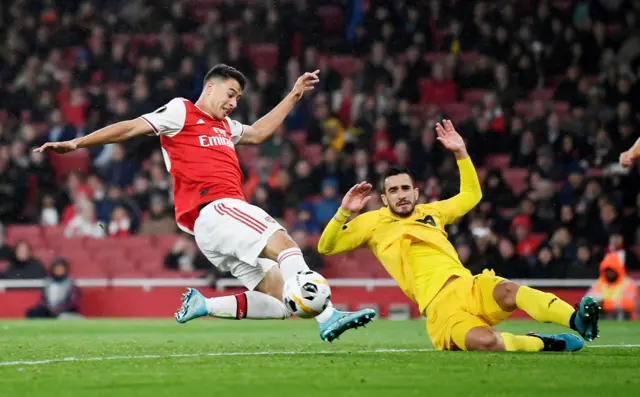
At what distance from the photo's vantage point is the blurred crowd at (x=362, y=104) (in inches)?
706

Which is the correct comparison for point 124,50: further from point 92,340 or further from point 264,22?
point 92,340

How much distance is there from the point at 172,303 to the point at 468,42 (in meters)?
7.82

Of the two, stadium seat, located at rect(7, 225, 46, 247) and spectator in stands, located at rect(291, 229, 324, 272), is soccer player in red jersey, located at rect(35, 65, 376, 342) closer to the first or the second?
spectator in stands, located at rect(291, 229, 324, 272)

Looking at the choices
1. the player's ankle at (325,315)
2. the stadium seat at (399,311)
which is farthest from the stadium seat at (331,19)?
the player's ankle at (325,315)

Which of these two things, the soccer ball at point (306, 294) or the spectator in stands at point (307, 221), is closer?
the soccer ball at point (306, 294)

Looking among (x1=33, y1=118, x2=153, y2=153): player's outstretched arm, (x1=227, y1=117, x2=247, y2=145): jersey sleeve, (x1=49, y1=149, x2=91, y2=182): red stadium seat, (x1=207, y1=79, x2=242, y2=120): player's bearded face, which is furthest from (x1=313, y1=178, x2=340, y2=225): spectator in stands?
(x1=33, y1=118, x2=153, y2=153): player's outstretched arm

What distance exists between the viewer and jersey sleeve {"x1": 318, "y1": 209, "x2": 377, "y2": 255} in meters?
8.69

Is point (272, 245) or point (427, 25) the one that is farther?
point (427, 25)

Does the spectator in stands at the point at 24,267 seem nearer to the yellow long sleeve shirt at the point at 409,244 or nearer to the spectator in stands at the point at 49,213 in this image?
the spectator in stands at the point at 49,213

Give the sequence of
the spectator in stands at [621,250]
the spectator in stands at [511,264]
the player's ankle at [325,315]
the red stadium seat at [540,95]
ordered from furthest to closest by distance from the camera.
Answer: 1. the red stadium seat at [540,95]
2. the spectator in stands at [511,264]
3. the spectator in stands at [621,250]
4. the player's ankle at [325,315]

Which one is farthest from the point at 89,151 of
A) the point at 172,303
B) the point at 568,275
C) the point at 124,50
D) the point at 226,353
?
the point at 226,353

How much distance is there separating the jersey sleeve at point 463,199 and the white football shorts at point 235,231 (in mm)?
1502

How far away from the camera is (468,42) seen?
71.4ft

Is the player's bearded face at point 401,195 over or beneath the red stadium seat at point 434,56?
beneath
